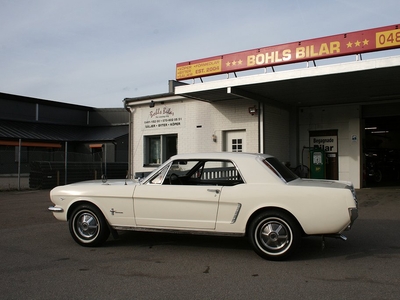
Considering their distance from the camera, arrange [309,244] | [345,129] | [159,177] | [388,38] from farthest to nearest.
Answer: [345,129] < [388,38] < [309,244] < [159,177]

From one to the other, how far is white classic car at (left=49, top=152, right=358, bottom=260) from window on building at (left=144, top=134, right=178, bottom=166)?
11.1 meters

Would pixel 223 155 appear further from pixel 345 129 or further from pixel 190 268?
pixel 345 129

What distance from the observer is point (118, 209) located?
20.3ft

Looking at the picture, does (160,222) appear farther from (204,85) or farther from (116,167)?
(116,167)

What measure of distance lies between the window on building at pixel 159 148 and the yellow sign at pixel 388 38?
932 cm

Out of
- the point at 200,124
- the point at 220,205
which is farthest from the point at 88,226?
the point at 200,124

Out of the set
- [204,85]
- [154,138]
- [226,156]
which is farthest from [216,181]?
[154,138]

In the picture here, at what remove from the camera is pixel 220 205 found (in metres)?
5.64

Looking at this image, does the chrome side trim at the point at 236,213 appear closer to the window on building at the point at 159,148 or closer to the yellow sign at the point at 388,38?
the yellow sign at the point at 388,38

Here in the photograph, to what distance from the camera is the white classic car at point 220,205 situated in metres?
5.29

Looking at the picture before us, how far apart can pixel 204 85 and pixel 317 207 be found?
916 centimetres

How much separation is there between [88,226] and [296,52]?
28.0 feet

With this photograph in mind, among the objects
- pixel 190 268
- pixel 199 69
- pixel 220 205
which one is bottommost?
pixel 190 268

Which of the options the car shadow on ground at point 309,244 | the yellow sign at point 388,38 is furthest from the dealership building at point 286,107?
the car shadow on ground at point 309,244
